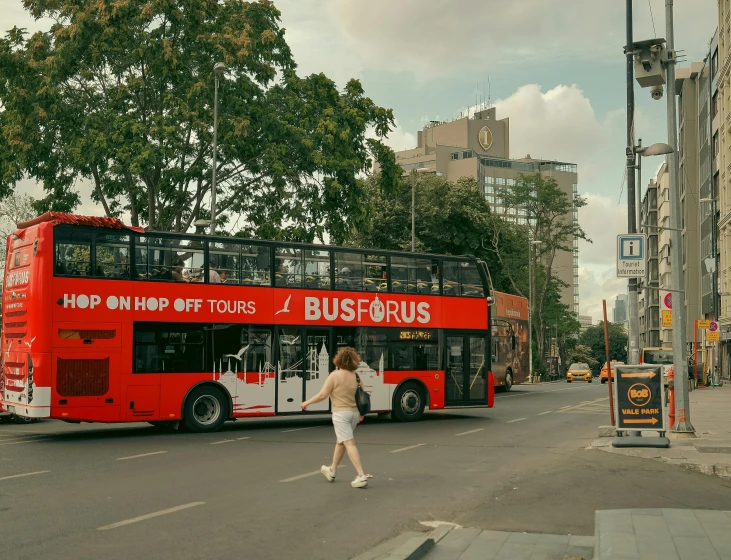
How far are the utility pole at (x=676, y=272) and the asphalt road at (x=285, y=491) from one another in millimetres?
1830

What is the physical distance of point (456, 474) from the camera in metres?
12.2

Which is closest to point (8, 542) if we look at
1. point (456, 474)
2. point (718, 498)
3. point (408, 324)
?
point (456, 474)

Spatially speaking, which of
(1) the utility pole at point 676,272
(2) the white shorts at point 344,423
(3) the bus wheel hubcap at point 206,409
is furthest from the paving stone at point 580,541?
(3) the bus wheel hubcap at point 206,409

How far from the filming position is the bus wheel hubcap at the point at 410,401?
2195 cm

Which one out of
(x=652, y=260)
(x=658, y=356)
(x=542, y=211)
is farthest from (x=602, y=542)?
(x=652, y=260)

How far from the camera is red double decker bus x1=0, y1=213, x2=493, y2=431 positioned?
16922mm

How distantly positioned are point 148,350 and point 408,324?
6544mm

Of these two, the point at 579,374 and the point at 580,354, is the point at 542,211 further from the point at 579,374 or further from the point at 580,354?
the point at 580,354

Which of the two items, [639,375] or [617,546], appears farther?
[639,375]

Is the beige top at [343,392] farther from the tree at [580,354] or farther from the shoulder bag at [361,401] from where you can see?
the tree at [580,354]

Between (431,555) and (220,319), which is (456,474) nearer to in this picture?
(431,555)

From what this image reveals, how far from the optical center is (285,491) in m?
10.6

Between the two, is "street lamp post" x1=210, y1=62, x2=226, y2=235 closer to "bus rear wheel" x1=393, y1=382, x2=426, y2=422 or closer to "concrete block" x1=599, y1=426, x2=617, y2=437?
→ "bus rear wheel" x1=393, y1=382, x2=426, y2=422

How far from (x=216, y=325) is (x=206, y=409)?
178 cm
